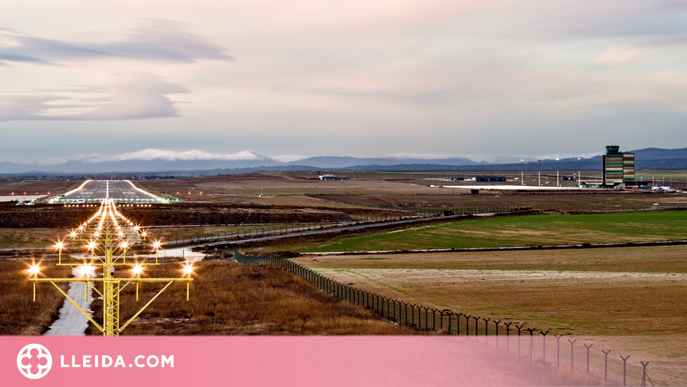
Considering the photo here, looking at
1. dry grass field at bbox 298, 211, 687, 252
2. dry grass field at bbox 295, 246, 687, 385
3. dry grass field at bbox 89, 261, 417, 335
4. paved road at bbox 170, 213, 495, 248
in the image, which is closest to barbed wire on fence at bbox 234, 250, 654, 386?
dry grass field at bbox 89, 261, 417, 335

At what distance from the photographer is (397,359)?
91.4 feet

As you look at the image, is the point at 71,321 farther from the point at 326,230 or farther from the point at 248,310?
the point at 326,230

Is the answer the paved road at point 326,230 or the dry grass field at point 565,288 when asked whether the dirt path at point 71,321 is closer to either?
the dry grass field at point 565,288

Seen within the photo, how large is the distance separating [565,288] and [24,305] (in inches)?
1502

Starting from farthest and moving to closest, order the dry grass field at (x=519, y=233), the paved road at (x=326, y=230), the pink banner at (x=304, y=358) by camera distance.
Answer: the paved road at (x=326, y=230)
the dry grass field at (x=519, y=233)
the pink banner at (x=304, y=358)

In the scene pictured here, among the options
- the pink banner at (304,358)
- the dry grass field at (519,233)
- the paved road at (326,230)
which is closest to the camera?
the pink banner at (304,358)

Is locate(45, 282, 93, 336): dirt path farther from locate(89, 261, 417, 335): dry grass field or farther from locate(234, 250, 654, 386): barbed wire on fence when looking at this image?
locate(234, 250, 654, 386): barbed wire on fence

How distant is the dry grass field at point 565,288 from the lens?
33.3 metres

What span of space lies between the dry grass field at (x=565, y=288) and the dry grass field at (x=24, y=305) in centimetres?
2248

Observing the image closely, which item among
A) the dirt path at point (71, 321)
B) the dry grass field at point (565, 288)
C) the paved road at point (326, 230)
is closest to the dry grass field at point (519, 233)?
the paved road at point (326, 230)

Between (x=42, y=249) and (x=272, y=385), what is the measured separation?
2607 inches

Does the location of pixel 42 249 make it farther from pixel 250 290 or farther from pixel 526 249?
pixel 526 249

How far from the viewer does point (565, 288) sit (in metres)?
48.4

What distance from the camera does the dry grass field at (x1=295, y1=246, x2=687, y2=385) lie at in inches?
1310
